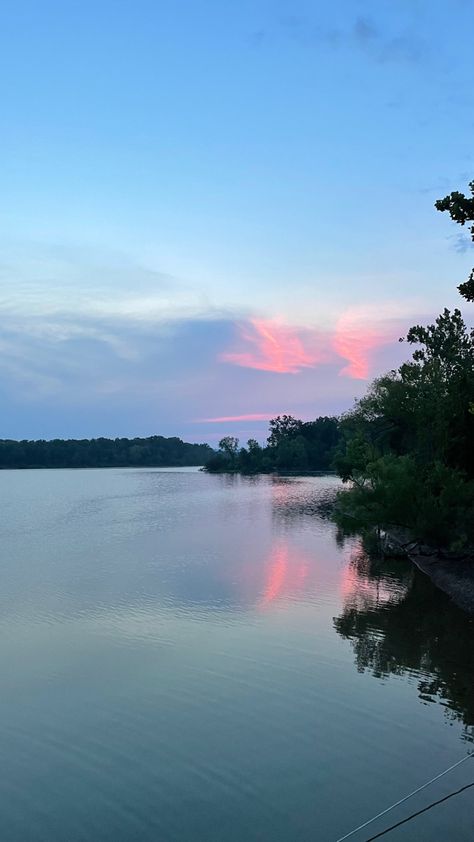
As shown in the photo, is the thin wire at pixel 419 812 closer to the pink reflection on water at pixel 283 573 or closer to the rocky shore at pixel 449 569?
the pink reflection on water at pixel 283 573

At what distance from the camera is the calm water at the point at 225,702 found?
32.8 ft

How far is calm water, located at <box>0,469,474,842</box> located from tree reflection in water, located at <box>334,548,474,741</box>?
0.09 meters

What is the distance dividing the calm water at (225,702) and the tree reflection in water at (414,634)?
0.09 metres

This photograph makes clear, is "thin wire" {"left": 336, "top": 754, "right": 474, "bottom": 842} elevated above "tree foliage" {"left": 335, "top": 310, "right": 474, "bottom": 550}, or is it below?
below

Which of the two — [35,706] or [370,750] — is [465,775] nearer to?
[370,750]

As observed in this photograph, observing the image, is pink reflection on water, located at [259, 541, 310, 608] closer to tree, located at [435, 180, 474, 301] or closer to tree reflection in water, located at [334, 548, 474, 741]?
tree reflection in water, located at [334, 548, 474, 741]

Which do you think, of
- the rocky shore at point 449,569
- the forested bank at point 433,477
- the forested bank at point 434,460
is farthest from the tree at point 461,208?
the rocky shore at point 449,569

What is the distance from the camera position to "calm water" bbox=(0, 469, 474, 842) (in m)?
9.98

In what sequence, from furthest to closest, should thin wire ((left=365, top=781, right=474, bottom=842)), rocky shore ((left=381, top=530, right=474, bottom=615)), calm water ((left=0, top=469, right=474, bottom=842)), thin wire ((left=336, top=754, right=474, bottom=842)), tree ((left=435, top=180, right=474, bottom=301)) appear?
1. rocky shore ((left=381, top=530, right=474, bottom=615))
2. tree ((left=435, top=180, right=474, bottom=301))
3. calm water ((left=0, top=469, right=474, bottom=842))
4. thin wire ((left=336, top=754, right=474, bottom=842))
5. thin wire ((left=365, top=781, right=474, bottom=842))

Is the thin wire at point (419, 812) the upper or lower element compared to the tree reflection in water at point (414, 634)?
upper

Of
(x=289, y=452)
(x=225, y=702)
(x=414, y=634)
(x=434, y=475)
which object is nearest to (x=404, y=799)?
(x=225, y=702)

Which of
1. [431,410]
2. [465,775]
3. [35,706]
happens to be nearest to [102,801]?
[35,706]

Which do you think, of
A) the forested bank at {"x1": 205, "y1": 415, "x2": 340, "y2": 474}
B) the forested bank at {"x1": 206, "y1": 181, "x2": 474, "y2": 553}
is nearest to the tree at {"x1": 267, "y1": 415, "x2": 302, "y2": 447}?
the forested bank at {"x1": 205, "y1": 415, "x2": 340, "y2": 474}

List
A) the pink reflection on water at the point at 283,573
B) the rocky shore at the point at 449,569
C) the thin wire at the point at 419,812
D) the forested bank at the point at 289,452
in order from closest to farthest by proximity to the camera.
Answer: the thin wire at the point at 419,812 → the rocky shore at the point at 449,569 → the pink reflection on water at the point at 283,573 → the forested bank at the point at 289,452
